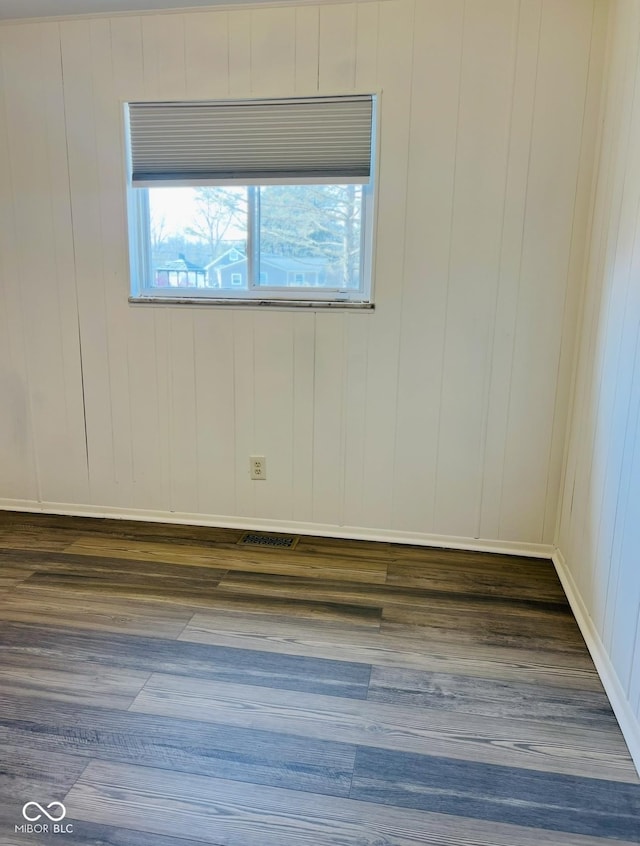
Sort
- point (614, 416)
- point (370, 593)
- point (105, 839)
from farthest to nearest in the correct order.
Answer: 1. point (370, 593)
2. point (614, 416)
3. point (105, 839)

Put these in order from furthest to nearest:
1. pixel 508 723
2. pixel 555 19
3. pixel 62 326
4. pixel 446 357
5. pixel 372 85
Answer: pixel 62 326, pixel 446 357, pixel 372 85, pixel 555 19, pixel 508 723

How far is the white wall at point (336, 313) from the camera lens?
2.36 meters

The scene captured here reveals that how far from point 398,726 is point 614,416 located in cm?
118

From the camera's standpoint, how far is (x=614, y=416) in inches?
75.3

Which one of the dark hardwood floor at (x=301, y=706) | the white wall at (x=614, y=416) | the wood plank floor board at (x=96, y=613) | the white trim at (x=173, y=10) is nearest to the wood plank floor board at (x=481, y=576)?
the dark hardwood floor at (x=301, y=706)

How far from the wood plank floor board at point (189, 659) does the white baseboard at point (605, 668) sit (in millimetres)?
714

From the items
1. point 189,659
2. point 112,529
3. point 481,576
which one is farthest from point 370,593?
point 112,529

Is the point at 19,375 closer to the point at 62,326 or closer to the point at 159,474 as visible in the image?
the point at 62,326

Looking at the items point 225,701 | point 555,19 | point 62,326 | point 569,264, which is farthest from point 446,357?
point 62,326

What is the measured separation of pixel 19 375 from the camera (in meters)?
2.98

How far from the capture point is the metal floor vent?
8.97 ft

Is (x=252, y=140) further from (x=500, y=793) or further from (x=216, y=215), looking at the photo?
(x=500, y=793)

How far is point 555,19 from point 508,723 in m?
2.50

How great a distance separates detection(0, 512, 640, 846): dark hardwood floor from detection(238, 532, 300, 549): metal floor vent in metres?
0.14
